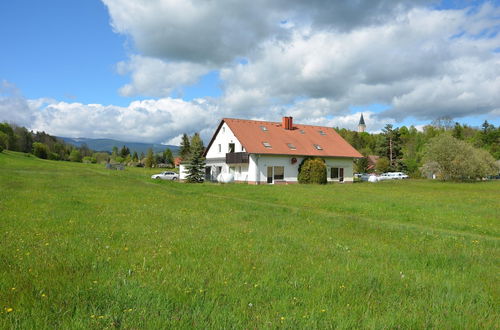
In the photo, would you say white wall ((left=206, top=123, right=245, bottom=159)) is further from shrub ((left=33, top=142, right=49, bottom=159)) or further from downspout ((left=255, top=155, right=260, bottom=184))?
shrub ((left=33, top=142, right=49, bottom=159))

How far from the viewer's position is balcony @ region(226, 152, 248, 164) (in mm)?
37522

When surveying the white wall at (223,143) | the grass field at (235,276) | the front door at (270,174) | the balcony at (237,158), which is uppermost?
the white wall at (223,143)

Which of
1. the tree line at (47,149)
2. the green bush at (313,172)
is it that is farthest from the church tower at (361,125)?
the green bush at (313,172)

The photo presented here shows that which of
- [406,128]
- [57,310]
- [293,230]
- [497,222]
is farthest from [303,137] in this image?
[406,128]

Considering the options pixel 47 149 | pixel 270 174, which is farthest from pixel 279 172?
pixel 47 149

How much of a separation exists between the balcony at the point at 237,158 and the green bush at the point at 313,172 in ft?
21.1

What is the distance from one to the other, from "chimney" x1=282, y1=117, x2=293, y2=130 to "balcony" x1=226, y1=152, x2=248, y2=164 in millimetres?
9069

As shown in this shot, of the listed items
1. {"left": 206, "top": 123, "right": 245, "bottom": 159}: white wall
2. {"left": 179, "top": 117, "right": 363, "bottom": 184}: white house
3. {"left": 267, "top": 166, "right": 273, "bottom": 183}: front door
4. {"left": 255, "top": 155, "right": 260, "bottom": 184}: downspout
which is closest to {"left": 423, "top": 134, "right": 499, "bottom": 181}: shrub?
{"left": 179, "top": 117, "right": 363, "bottom": 184}: white house

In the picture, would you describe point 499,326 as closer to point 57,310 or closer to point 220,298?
point 220,298

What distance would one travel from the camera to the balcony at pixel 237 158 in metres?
37.5

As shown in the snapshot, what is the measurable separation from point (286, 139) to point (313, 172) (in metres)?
5.74

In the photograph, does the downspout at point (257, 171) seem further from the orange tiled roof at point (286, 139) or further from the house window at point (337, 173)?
the house window at point (337, 173)

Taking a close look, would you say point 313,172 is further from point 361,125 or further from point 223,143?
point 361,125

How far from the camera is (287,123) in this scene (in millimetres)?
44781
